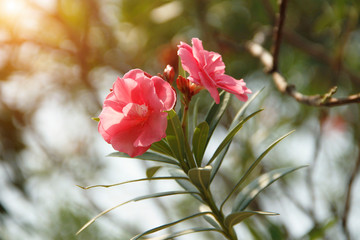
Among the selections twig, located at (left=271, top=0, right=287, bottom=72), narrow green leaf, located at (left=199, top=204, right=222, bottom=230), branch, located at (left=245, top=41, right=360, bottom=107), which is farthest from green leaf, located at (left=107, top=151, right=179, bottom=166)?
twig, located at (left=271, top=0, right=287, bottom=72)

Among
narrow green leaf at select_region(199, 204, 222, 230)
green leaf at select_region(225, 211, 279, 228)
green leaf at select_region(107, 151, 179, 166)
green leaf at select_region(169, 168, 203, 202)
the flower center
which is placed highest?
the flower center

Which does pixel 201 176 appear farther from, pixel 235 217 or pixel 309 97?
pixel 309 97

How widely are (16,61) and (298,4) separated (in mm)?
1674

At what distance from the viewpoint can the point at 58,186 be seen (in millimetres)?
2451

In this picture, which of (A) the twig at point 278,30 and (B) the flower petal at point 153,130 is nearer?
(B) the flower petal at point 153,130

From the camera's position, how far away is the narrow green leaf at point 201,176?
55 centimetres

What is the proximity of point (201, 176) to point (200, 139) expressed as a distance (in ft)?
0.23

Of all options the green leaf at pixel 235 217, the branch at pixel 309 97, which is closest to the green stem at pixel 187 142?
the green leaf at pixel 235 217

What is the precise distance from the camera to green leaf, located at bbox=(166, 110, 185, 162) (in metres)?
0.59

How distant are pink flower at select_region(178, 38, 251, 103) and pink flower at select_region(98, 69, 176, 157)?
0.16 feet

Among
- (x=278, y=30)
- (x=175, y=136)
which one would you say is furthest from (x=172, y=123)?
(x=278, y=30)

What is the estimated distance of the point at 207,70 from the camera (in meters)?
0.62

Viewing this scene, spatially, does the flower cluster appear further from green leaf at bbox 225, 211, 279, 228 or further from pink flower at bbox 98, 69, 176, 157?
green leaf at bbox 225, 211, 279, 228

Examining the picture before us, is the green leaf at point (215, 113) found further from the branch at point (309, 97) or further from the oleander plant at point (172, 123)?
the branch at point (309, 97)
